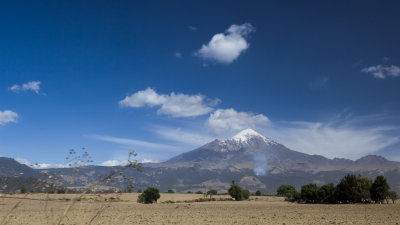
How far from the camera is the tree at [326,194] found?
2803 inches

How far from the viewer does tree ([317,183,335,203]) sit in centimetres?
7119

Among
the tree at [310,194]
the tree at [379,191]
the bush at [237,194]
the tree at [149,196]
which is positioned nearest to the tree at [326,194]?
the tree at [310,194]

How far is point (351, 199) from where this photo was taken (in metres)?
68.7

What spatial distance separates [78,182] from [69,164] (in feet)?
1.79

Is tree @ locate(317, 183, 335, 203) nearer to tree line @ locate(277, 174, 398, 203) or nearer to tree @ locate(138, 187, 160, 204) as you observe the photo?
tree line @ locate(277, 174, 398, 203)

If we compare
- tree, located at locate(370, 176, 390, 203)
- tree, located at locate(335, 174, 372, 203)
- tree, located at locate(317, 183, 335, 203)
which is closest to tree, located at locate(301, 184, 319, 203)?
tree, located at locate(317, 183, 335, 203)

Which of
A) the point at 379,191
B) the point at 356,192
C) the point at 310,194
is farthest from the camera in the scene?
the point at 310,194

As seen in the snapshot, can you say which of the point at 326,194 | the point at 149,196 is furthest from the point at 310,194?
the point at 149,196

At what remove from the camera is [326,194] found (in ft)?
239

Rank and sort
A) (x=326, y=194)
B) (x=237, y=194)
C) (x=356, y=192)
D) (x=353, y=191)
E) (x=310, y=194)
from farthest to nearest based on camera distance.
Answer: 1. (x=237, y=194)
2. (x=310, y=194)
3. (x=326, y=194)
4. (x=353, y=191)
5. (x=356, y=192)

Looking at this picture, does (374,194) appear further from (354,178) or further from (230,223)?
(230,223)

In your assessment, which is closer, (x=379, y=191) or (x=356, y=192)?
(x=379, y=191)

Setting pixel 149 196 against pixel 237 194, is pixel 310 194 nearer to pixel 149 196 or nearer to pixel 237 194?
pixel 237 194

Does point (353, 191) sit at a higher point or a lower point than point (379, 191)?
lower
